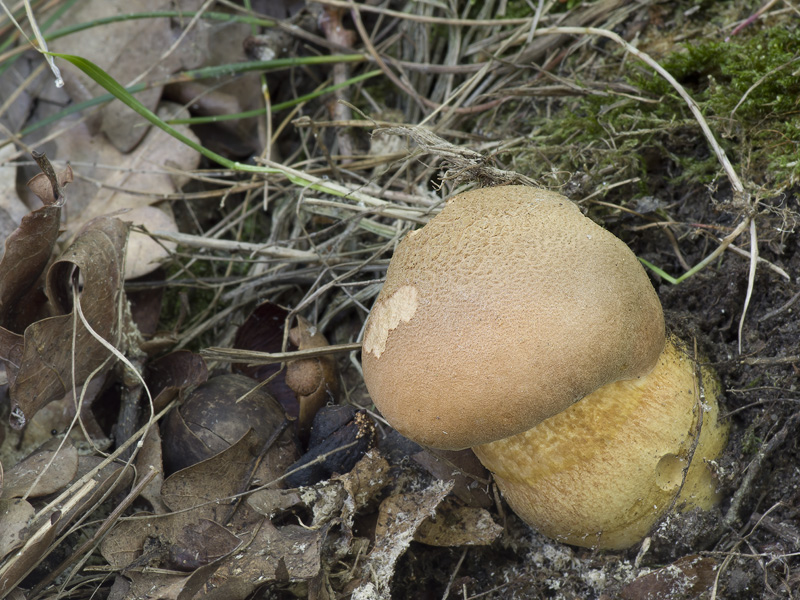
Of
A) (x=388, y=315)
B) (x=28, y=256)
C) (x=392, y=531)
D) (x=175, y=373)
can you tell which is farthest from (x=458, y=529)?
(x=28, y=256)

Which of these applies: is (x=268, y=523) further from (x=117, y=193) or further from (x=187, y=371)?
(x=117, y=193)

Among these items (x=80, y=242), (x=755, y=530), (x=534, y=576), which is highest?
(x=80, y=242)

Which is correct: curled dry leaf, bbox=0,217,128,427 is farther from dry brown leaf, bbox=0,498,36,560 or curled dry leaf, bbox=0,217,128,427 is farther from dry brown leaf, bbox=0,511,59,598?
dry brown leaf, bbox=0,511,59,598

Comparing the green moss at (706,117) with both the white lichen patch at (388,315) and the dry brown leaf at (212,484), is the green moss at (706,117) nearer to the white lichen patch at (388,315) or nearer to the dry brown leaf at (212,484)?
the white lichen patch at (388,315)

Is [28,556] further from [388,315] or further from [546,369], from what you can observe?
[546,369]

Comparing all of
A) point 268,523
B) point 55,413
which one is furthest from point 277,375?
point 55,413

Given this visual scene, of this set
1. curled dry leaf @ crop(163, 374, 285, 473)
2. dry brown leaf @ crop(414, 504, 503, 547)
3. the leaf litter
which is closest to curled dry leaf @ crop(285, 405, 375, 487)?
the leaf litter

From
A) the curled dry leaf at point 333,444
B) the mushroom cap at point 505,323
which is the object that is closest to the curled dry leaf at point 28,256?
the curled dry leaf at point 333,444
